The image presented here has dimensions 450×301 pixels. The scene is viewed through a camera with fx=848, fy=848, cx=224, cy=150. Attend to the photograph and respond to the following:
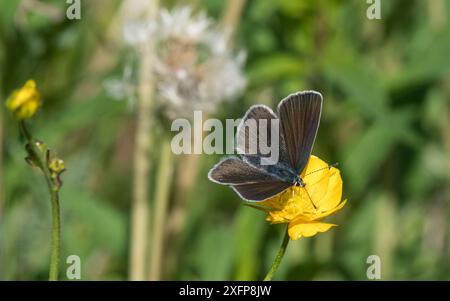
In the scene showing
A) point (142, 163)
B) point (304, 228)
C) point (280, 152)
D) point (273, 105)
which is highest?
point (273, 105)

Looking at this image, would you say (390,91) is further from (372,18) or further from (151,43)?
(151,43)

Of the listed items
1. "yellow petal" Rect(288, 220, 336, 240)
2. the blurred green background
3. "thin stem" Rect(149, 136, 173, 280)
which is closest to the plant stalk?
"thin stem" Rect(149, 136, 173, 280)

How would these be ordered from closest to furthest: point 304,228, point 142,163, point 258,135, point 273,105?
point 304,228
point 258,135
point 142,163
point 273,105

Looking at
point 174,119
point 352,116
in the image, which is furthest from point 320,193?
point 352,116

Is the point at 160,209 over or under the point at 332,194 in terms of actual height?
over

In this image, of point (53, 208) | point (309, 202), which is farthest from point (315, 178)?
point (53, 208)

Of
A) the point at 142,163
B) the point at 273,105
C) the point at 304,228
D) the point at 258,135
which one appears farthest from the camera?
the point at 273,105

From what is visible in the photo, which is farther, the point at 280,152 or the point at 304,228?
the point at 280,152

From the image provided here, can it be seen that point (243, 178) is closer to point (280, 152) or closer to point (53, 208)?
point (280, 152)
